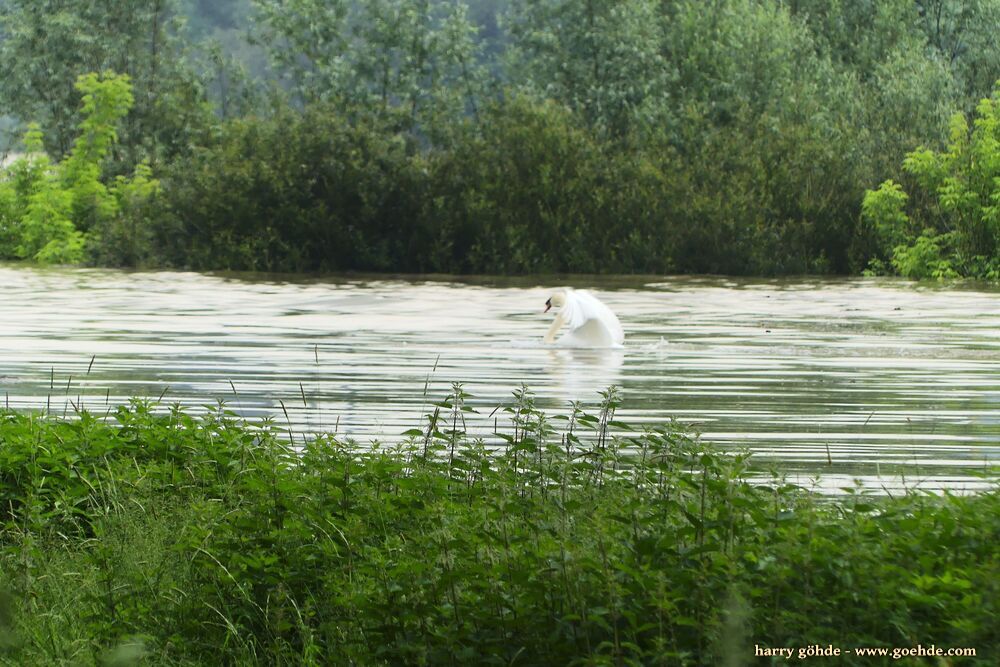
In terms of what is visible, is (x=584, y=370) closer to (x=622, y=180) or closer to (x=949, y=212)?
(x=622, y=180)

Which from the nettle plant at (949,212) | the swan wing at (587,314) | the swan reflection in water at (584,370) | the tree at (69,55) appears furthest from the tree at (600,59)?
the swan reflection in water at (584,370)

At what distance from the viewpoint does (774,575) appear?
512 centimetres

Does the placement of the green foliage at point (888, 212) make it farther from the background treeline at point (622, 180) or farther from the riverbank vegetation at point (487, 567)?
the riverbank vegetation at point (487, 567)

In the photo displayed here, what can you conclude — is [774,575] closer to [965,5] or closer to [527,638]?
[527,638]

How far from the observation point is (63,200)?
46.8 metres

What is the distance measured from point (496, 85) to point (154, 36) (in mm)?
13389

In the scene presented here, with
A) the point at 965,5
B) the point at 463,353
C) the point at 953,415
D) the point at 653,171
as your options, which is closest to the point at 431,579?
the point at 953,415

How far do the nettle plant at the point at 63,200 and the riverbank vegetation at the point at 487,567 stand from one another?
121ft

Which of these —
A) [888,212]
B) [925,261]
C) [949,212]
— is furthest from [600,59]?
[925,261]

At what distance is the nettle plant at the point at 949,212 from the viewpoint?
36.3 m

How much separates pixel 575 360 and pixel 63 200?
3148 centimetres

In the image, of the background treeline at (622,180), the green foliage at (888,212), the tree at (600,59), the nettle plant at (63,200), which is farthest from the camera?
the tree at (600,59)

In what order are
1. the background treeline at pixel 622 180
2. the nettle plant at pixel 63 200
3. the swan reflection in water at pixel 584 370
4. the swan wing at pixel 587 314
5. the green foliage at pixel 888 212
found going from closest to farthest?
the swan reflection in water at pixel 584 370 → the swan wing at pixel 587 314 → the green foliage at pixel 888 212 → the background treeline at pixel 622 180 → the nettle plant at pixel 63 200

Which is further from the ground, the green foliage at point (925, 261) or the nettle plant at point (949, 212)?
the nettle plant at point (949, 212)
